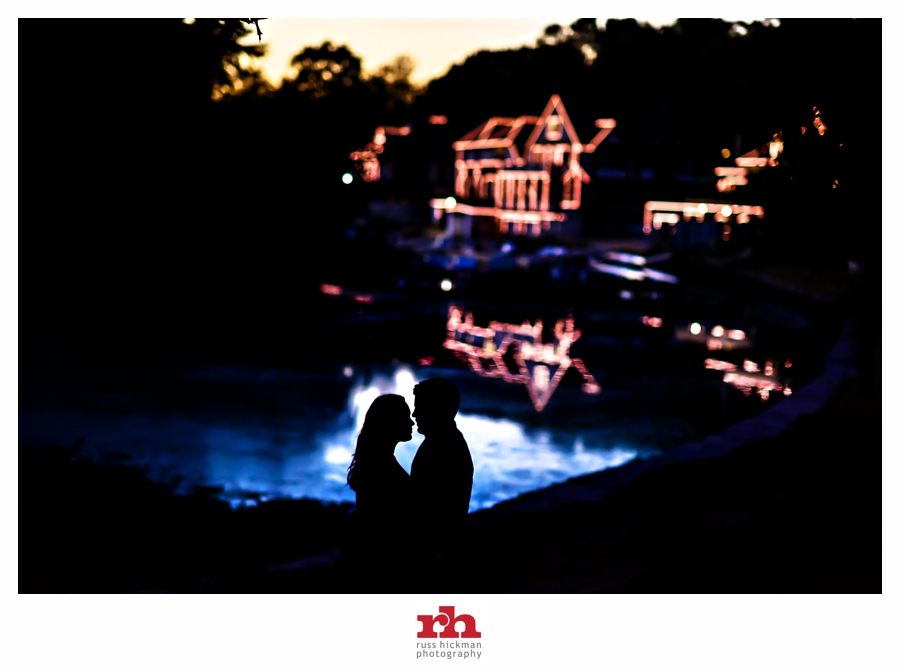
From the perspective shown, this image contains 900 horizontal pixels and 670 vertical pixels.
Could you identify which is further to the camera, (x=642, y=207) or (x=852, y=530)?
(x=642, y=207)

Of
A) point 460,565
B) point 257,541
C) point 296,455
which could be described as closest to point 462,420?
point 296,455

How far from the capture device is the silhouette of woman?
4.62 m

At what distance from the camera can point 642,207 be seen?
62.7m

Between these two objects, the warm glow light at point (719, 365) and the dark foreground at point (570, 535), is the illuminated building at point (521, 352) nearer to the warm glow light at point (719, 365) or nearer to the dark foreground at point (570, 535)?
the warm glow light at point (719, 365)

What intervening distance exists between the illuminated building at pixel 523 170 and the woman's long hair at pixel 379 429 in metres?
57.5

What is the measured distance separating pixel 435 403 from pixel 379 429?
295 mm

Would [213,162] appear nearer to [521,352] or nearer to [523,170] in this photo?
[521,352]

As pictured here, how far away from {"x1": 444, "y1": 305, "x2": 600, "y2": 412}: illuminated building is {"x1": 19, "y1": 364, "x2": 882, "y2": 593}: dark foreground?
21.5ft

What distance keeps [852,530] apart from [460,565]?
12.8ft
